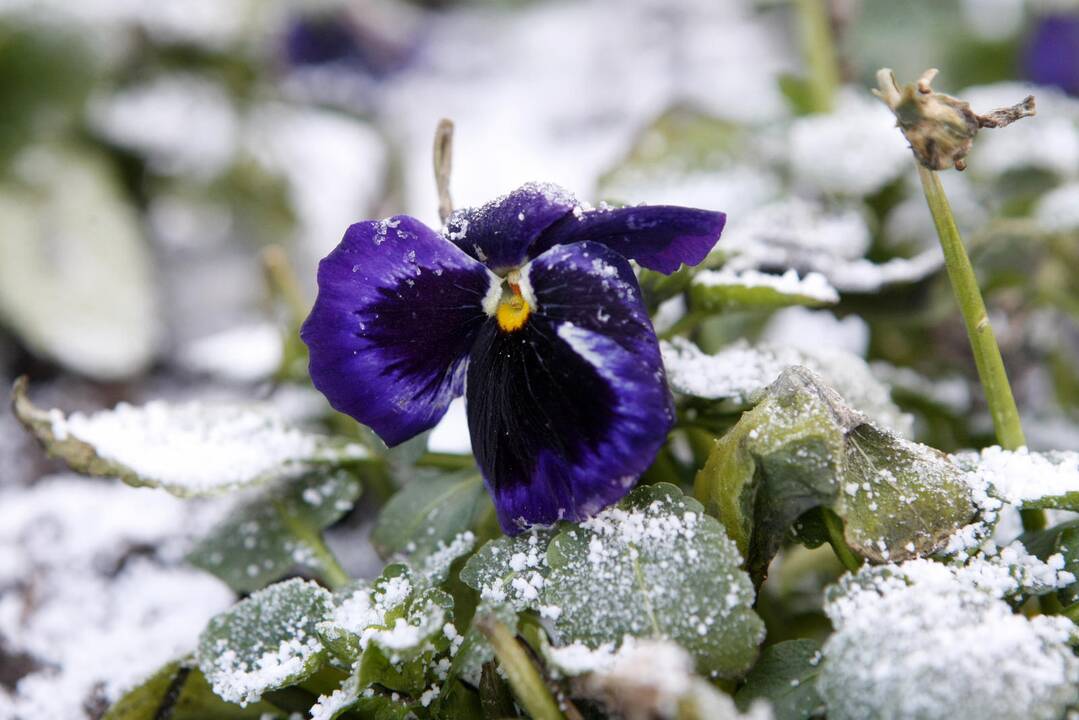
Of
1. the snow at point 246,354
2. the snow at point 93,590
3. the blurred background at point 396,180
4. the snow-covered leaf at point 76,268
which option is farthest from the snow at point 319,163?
the snow at point 93,590

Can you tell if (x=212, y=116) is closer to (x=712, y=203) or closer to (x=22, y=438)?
(x=22, y=438)

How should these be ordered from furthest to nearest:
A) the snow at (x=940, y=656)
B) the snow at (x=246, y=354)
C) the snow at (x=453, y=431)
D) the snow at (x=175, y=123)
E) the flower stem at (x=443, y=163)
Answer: the snow at (x=175, y=123) < the snow at (x=246, y=354) < the snow at (x=453, y=431) < the flower stem at (x=443, y=163) < the snow at (x=940, y=656)

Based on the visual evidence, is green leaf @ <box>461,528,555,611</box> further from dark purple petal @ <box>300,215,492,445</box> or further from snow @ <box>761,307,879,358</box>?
snow @ <box>761,307,879,358</box>

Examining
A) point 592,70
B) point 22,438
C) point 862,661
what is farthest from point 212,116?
point 862,661

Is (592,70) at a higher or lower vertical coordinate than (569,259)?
lower

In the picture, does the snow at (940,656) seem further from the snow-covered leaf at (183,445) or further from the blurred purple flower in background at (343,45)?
the blurred purple flower in background at (343,45)

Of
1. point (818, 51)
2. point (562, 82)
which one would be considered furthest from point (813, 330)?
point (562, 82)

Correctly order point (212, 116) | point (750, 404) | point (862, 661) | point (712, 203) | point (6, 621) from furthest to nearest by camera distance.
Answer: point (212, 116)
point (712, 203)
point (6, 621)
point (750, 404)
point (862, 661)
